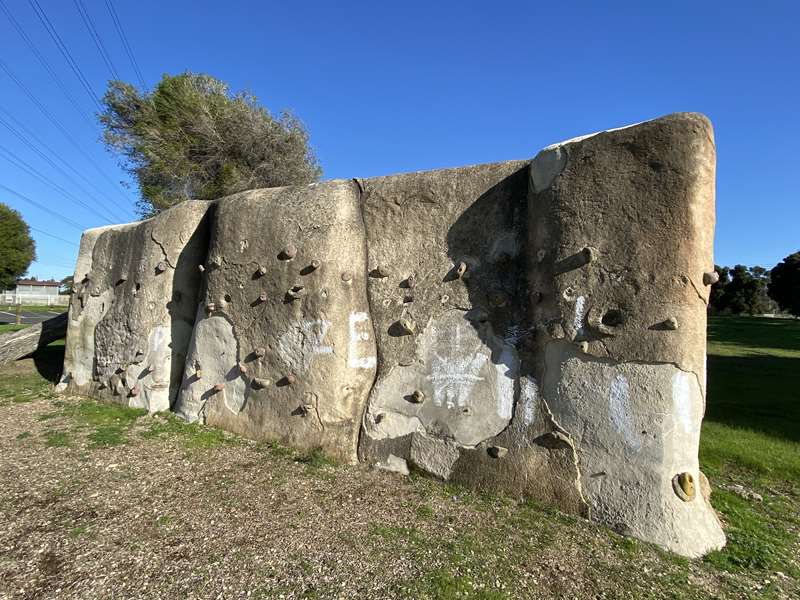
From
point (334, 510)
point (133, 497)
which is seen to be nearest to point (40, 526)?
point (133, 497)

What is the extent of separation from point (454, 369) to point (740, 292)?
47790mm

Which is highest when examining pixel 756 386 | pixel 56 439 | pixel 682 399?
pixel 682 399

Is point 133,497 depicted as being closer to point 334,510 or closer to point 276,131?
point 334,510

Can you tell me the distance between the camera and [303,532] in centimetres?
323

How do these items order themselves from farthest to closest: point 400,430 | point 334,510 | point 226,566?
1. point 400,430
2. point 334,510
3. point 226,566

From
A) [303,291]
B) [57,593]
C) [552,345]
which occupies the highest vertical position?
[303,291]

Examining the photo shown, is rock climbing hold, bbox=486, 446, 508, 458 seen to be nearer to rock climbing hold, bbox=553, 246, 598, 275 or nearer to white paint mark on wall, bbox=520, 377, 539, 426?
white paint mark on wall, bbox=520, 377, 539, 426

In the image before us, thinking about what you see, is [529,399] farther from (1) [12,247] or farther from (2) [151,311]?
(1) [12,247]

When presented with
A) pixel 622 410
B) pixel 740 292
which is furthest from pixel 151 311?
pixel 740 292

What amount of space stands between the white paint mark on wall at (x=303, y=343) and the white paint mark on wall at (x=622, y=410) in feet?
8.54

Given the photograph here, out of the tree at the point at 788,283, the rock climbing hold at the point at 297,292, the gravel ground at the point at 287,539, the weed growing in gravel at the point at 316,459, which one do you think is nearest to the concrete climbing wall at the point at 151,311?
the gravel ground at the point at 287,539

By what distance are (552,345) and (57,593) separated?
3.62 meters

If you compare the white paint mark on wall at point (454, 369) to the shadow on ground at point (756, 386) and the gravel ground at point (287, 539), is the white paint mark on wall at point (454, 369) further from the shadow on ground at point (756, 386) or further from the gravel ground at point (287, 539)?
the shadow on ground at point (756, 386)

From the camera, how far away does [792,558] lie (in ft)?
10.4
